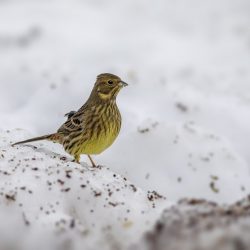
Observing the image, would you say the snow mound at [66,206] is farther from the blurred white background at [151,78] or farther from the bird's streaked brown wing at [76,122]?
the blurred white background at [151,78]

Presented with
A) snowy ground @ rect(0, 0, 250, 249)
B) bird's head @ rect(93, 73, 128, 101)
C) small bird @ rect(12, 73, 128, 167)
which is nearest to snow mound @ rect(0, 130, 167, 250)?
snowy ground @ rect(0, 0, 250, 249)

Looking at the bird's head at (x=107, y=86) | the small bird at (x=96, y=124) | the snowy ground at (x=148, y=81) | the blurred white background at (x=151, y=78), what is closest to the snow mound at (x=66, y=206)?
the snowy ground at (x=148, y=81)

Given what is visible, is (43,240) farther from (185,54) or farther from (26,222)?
(185,54)

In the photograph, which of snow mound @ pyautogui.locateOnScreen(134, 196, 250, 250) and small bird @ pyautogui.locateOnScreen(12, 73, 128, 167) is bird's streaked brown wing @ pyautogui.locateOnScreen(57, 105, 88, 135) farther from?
Answer: snow mound @ pyautogui.locateOnScreen(134, 196, 250, 250)

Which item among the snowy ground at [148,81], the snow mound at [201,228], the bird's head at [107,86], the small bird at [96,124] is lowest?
the snow mound at [201,228]

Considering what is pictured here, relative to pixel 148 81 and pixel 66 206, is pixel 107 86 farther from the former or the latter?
pixel 148 81

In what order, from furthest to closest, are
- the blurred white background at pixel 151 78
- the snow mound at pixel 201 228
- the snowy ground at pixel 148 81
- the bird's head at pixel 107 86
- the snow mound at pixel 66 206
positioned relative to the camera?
the blurred white background at pixel 151 78 → the snowy ground at pixel 148 81 → the bird's head at pixel 107 86 → the snow mound at pixel 66 206 → the snow mound at pixel 201 228

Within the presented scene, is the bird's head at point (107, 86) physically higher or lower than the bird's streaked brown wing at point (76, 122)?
higher
